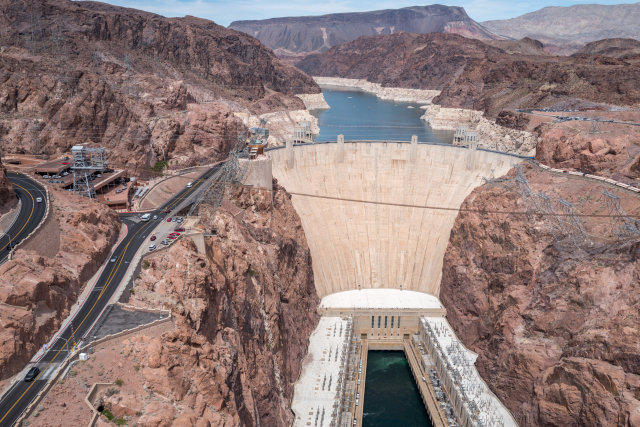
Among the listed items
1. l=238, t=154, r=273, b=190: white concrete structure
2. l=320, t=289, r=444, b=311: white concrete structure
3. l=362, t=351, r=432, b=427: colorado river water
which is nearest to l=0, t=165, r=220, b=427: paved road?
l=238, t=154, r=273, b=190: white concrete structure

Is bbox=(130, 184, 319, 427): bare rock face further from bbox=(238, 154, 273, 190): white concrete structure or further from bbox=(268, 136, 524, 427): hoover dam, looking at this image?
bbox=(268, 136, 524, 427): hoover dam

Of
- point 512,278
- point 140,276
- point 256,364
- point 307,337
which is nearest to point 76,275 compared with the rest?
point 140,276

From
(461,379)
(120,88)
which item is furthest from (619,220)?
(120,88)

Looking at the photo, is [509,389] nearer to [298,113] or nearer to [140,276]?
[140,276]

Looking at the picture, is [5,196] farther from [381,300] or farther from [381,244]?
[381,244]

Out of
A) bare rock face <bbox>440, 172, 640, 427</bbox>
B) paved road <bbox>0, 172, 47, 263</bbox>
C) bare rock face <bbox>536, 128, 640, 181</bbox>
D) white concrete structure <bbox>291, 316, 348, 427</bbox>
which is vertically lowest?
white concrete structure <bbox>291, 316, 348, 427</bbox>

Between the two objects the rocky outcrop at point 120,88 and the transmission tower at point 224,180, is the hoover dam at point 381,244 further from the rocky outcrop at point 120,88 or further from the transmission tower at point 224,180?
the rocky outcrop at point 120,88
